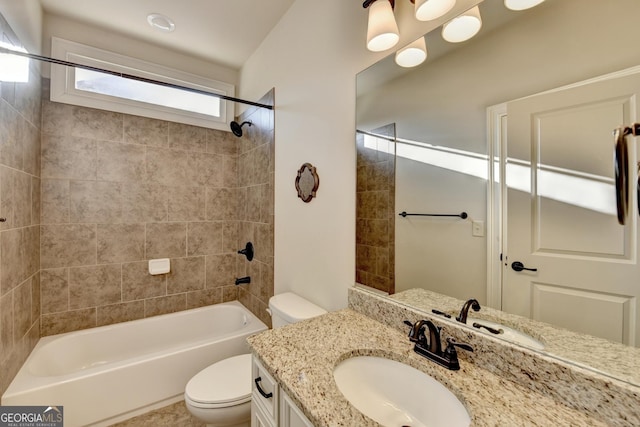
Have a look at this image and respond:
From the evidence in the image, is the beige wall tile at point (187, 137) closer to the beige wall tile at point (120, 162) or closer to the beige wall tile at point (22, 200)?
the beige wall tile at point (120, 162)

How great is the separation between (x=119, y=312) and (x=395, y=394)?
2.40m

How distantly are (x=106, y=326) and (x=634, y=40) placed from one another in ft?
10.6

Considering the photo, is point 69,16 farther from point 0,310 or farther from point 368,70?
point 368,70

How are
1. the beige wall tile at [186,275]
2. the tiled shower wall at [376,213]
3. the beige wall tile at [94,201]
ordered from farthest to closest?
1. the beige wall tile at [186,275]
2. the beige wall tile at [94,201]
3. the tiled shower wall at [376,213]

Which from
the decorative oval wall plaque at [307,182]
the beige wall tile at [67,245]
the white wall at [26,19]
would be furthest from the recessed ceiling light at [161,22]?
the beige wall tile at [67,245]

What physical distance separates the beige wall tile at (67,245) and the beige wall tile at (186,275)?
0.59 metres

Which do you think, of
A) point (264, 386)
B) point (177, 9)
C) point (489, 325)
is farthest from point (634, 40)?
point (177, 9)

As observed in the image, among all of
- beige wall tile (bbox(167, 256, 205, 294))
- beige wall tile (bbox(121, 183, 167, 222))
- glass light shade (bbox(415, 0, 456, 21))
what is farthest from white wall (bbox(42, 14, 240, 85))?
glass light shade (bbox(415, 0, 456, 21))

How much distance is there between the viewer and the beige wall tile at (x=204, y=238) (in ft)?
8.32

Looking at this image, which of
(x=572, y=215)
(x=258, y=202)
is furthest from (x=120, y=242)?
(x=572, y=215)

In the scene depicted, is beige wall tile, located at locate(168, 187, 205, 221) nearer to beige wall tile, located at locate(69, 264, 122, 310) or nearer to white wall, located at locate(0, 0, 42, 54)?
beige wall tile, located at locate(69, 264, 122, 310)

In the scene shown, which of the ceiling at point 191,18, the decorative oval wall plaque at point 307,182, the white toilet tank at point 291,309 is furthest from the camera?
the ceiling at point 191,18

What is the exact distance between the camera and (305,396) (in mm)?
704

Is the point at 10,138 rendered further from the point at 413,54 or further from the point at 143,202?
the point at 413,54
